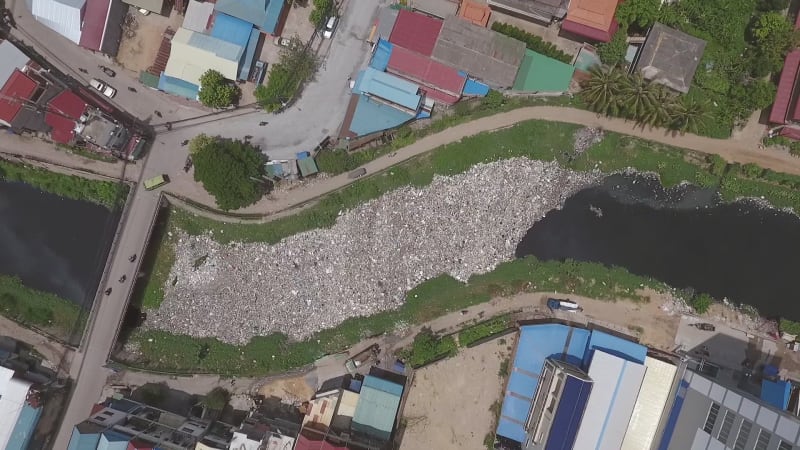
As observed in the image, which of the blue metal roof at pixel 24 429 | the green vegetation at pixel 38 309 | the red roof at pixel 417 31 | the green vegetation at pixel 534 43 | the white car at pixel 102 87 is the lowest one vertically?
the blue metal roof at pixel 24 429

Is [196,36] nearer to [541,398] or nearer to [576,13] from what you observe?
[576,13]

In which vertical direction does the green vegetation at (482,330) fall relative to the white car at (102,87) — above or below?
below

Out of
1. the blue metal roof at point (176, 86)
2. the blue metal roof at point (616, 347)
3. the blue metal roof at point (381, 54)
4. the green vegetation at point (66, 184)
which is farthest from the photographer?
the green vegetation at point (66, 184)

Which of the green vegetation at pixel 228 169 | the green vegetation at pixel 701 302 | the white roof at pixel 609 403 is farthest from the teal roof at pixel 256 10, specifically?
the green vegetation at pixel 701 302

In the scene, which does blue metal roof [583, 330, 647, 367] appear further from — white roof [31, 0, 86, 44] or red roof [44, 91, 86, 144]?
white roof [31, 0, 86, 44]

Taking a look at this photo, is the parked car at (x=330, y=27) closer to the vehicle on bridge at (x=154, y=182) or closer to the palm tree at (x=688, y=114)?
the vehicle on bridge at (x=154, y=182)

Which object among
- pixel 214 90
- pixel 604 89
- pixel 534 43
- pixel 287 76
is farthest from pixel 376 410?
pixel 534 43
